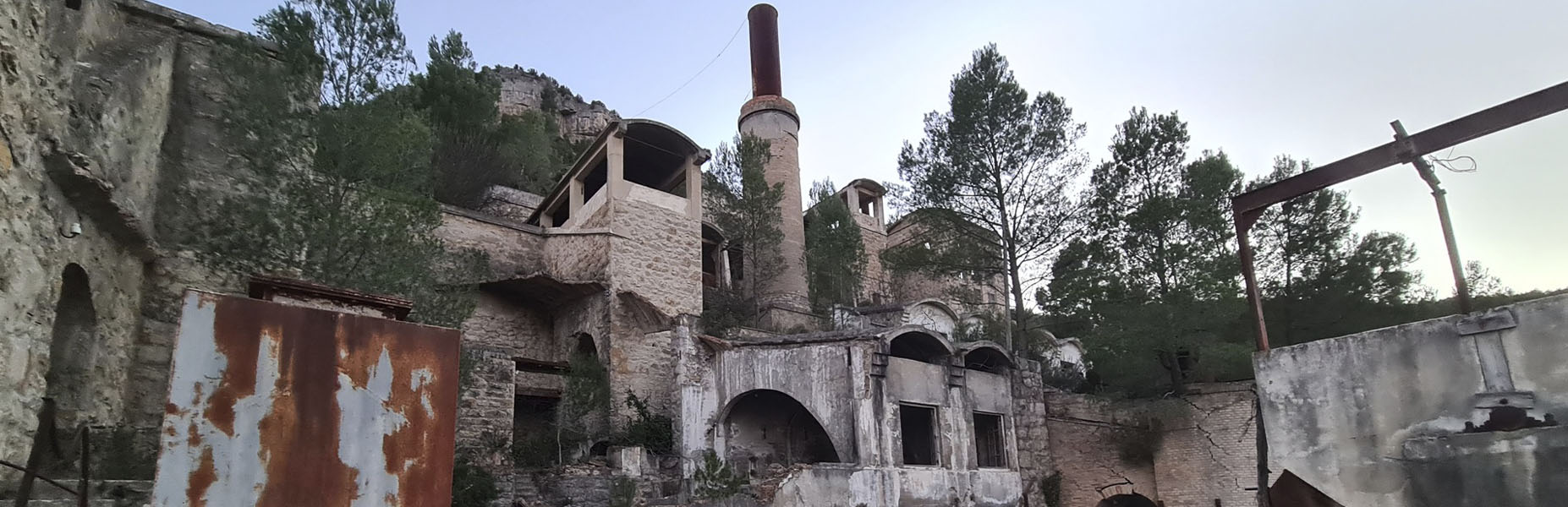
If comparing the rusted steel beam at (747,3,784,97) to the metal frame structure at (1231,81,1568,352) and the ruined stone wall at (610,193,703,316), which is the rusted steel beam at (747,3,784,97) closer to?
the ruined stone wall at (610,193,703,316)

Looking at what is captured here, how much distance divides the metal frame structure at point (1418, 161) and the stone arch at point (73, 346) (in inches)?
446

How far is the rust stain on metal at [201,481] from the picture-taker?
515 centimetres

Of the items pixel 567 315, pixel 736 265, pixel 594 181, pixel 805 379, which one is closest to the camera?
pixel 805 379

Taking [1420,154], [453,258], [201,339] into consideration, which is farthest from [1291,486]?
[453,258]

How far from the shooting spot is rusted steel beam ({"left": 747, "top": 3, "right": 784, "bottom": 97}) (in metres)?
27.0

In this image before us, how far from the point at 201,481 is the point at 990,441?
50.4 feet

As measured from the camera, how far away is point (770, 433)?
1688 centimetres

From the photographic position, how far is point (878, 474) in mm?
14766

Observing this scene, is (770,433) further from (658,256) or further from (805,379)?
(658,256)

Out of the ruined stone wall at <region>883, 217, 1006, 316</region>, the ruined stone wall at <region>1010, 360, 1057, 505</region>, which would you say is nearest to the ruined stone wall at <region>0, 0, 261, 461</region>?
the ruined stone wall at <region>1010, 360, 1057, 505</region>

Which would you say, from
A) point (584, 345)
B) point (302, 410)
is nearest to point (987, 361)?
point (584, 345)

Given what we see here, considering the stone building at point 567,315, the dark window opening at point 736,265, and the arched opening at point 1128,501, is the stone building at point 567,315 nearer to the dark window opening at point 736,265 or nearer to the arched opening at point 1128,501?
the dark window opening at point 736,265

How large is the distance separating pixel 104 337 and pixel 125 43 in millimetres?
2813

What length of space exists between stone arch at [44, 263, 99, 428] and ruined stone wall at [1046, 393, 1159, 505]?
1662cm
